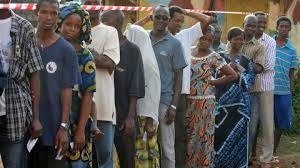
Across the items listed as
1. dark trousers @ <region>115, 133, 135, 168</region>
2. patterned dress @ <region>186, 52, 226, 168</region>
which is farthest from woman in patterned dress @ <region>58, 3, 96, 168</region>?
patterned dress @ <region>186, 52, 226, 168</region>

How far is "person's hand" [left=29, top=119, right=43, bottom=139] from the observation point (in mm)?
4383

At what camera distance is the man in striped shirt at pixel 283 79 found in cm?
893

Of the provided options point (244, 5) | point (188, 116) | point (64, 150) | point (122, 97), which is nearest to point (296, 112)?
point (244, 5)

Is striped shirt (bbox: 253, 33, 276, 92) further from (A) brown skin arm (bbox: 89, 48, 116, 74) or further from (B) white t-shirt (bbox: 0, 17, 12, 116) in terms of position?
(B) white t-shirt (bbox: 0, 17, 12, 116)

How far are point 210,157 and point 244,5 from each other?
7.18m

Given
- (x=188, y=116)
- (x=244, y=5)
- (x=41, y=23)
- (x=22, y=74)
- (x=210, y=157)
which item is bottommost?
(x=210, y=157)

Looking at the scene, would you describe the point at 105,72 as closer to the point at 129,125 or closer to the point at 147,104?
the point at 129,125

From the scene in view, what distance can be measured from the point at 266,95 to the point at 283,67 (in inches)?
32.1

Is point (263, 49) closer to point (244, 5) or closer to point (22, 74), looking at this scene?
point (22, 74)

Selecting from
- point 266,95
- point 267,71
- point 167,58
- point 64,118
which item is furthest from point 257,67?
point 64,118

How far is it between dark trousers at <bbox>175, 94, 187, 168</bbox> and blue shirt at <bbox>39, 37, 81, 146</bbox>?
100 inches

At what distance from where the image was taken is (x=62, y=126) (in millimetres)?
4547

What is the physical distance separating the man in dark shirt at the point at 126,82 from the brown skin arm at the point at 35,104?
1.53 m

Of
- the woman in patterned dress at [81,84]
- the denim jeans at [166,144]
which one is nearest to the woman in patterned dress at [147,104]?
the denim jeans at [166,144]
